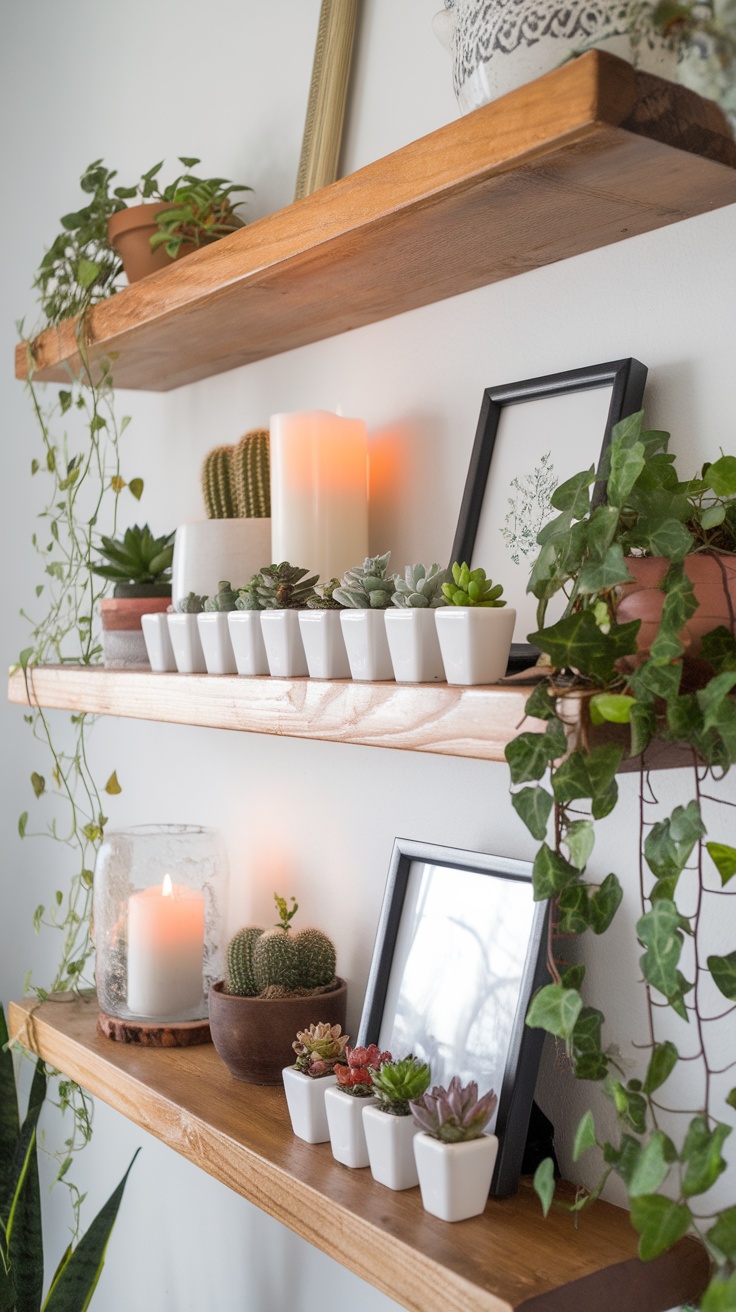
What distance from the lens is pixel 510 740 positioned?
66cm

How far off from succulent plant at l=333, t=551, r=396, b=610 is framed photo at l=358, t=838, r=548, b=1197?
224mm

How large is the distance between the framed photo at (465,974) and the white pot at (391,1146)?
0.06 m

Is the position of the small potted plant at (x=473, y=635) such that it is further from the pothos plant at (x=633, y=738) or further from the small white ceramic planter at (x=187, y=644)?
the small white ceramic planter at (x=187, y=644)

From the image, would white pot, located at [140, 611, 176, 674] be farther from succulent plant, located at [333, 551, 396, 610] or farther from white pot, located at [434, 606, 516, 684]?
white pot, located at [434, 606, 516, 684]

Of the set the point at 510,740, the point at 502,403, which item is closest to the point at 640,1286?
the point at 510,740

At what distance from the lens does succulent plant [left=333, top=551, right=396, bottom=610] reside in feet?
2.70

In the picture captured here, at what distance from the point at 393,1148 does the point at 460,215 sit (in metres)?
0.64

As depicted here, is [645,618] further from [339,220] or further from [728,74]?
[339,220]

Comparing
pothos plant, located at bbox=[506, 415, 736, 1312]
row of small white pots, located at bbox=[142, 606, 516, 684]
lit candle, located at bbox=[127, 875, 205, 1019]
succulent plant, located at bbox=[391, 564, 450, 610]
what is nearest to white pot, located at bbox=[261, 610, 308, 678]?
row of small white pots, located at bbox=[142, 606, 516, 684]

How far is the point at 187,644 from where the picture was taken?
104 centimetres

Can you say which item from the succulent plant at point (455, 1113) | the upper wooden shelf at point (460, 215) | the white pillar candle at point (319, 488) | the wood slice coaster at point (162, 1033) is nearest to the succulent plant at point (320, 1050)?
the succulent plant at point (455, 1113)

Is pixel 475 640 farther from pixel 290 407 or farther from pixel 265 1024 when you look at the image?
pixel 290 407

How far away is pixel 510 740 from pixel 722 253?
1.20ft

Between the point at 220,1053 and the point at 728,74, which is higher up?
the point at 728,74
